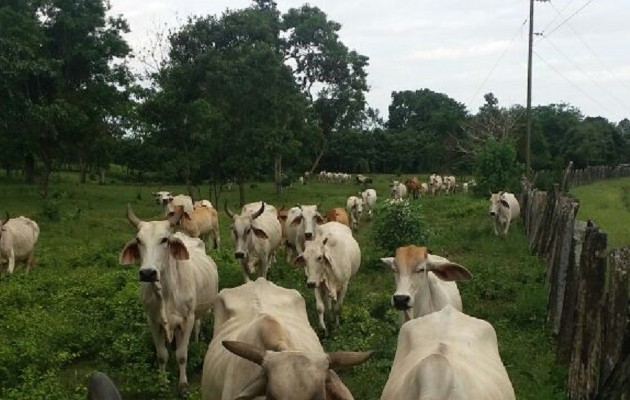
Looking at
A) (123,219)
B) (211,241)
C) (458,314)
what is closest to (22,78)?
(123,219)

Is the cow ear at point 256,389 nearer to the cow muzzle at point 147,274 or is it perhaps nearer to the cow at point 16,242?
the cow muzzle at point 147,274

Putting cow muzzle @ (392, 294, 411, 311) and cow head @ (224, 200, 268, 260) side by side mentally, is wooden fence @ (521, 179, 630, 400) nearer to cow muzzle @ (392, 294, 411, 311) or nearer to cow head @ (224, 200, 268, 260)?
cow muzzle @ (392, 294, 411, 311)

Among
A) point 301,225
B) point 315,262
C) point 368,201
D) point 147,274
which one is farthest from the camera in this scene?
point 368,201

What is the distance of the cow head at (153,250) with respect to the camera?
7070 mm

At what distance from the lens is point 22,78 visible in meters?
26.5

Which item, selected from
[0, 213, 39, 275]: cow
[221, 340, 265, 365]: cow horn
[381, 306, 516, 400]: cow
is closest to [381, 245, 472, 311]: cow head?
[381, 306, 516, 400]: cow

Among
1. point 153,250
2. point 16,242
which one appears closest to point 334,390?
point 153,250

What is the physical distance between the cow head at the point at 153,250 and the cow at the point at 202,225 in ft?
27.8

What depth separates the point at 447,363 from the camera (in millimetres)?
4168

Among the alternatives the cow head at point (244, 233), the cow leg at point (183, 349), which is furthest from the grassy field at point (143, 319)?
the cow head at point (244, 233)

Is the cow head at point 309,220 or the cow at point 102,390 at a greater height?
the cow at point 102,390

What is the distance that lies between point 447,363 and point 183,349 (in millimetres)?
4238

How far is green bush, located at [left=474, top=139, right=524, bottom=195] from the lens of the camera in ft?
94.7

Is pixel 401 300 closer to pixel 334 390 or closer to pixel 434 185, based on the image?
pixel 334 390
